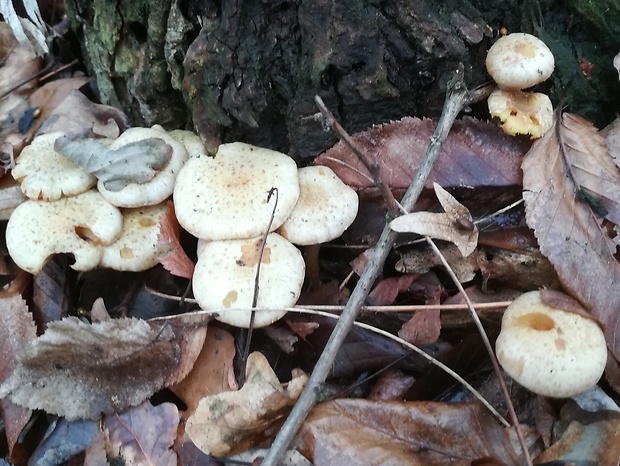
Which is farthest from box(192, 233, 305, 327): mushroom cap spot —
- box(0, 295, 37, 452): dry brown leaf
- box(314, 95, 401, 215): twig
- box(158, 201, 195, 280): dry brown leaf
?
box(0, 295, 37, 452): dry brown leaf

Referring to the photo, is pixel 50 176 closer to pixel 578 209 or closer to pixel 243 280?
pixel 243 280

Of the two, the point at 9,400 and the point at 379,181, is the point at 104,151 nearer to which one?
the point at 9,400

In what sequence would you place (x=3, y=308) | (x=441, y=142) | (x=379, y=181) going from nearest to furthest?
(x=379, y=181), (x=441, y=142), (x=3, y=308)

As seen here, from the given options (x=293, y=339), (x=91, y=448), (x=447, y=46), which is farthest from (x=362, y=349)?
(x=447, y=46)

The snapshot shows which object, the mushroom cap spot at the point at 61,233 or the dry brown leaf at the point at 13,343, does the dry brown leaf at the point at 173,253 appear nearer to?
the mushroom cap spot at the point at 61,233

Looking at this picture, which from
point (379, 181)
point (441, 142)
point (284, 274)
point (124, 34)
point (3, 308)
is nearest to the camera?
point (379, 181)

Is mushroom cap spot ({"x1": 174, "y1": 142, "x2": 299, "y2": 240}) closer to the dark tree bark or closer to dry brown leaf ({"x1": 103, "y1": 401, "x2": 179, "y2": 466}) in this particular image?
the dark tree bark
